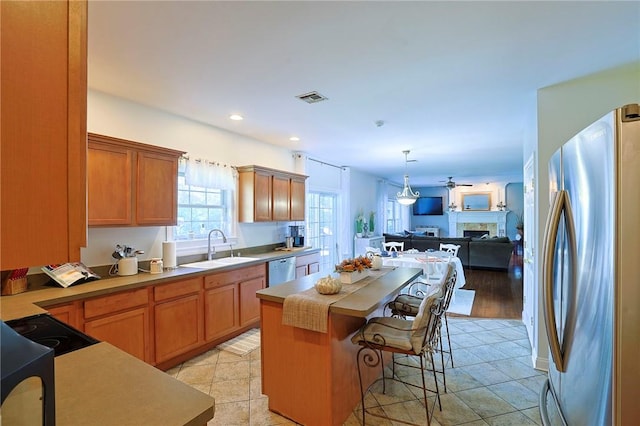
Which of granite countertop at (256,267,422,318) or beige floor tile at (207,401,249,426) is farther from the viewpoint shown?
beige floor tile at (207,401,249,426)

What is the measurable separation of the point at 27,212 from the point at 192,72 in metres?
2.33

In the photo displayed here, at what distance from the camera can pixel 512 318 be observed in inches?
171

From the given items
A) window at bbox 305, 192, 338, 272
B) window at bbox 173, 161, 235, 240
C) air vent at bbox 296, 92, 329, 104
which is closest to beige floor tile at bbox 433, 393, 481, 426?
air vent at bbox 296, 92, 329, 104

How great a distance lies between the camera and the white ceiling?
5.96 feet

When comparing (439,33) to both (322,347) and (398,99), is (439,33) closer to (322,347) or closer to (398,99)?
(398,99)

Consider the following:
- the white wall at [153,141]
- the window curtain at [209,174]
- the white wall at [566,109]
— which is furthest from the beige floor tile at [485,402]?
the window curtain at [209,174]

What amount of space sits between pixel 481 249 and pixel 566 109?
5851mm

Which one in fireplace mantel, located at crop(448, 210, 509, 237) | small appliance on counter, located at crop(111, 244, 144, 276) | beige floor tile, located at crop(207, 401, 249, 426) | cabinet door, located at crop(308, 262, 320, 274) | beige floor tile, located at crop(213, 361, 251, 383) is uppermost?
fireplace mantel, located at crop(448, 210, 509, 237)

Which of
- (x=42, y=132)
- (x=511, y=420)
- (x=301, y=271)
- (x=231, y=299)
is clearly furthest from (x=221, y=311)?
(x=42, y=132)

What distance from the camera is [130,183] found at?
2.95 m

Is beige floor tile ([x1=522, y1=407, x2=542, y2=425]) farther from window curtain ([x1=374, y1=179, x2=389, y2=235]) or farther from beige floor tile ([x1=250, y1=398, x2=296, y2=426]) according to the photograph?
window curtain ([x1=374, y1=179, x2=389, y2=235])

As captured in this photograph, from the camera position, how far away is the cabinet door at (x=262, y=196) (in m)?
4.36

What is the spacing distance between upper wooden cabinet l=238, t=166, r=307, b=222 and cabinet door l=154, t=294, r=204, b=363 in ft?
4.91

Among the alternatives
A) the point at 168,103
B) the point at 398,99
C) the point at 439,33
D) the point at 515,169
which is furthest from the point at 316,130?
the point at 515,169
